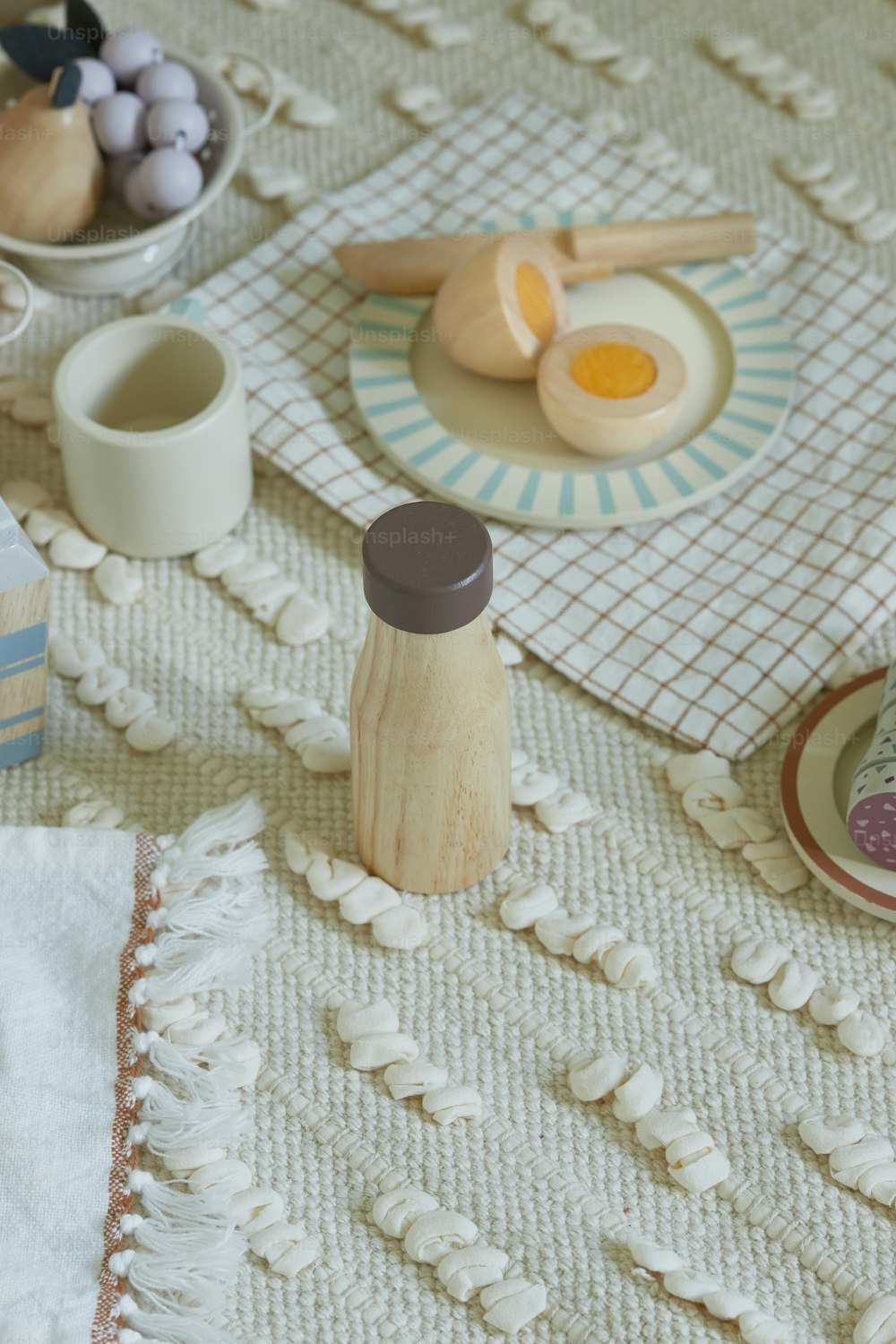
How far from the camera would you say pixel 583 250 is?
825mm

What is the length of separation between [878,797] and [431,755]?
190mm

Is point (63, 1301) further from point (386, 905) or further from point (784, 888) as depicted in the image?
point (784, 888)

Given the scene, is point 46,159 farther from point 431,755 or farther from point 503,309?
point 431,755

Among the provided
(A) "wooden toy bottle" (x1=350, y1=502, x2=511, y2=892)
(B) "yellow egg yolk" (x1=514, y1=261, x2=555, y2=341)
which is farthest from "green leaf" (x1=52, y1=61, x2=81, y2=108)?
(A) "wooden toy bottle" (x1=350, y1=502, x2=511, y2=892)

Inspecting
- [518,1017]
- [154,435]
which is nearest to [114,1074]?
[518,1017]

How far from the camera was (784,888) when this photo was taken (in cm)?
63

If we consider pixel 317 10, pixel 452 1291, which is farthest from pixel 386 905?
pixel 317 10

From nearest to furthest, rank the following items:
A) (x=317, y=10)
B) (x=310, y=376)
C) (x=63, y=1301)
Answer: (x=63, y=1301) → (x=310, y=376) → (x=317, y=10)

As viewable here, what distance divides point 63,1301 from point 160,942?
0.14 m

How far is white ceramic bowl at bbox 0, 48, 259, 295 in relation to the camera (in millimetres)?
811

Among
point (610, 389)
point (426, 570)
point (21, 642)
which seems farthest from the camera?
point (610, 389)

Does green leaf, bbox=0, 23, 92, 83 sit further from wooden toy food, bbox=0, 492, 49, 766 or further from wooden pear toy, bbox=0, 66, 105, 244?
wooden toy food, bbox=0, 492, 49, 766

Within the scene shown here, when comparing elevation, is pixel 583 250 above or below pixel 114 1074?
above

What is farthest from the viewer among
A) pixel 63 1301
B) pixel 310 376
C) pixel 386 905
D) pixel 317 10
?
pixel 317 10
